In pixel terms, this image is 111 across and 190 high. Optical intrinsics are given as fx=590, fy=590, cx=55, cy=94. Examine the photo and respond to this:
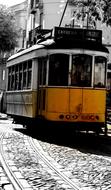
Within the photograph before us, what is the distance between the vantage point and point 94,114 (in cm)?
1803

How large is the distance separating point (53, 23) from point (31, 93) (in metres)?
34.9

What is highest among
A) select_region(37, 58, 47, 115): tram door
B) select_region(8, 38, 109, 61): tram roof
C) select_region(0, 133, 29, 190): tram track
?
select_region(8, 38, 109, 61): tram roof

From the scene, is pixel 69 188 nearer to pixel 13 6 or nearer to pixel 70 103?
pixel 70 103

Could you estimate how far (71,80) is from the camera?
18062mm

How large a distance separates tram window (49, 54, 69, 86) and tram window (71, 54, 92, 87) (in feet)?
0.72

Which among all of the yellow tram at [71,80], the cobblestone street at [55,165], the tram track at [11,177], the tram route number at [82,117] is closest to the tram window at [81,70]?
the yellow tram at [71,80]

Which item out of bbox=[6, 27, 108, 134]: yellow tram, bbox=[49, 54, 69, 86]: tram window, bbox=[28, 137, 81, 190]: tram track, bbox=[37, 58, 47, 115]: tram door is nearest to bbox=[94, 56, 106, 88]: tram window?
bbox=[6, 27, 108, 134]: yellow tram

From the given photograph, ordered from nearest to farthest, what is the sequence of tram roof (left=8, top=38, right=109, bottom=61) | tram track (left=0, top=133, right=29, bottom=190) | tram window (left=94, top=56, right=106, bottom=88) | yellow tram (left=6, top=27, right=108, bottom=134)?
tram track (left=0, top=133, right=29, bottom=190)
yellow tram (left=6, top=27, right=108, bottom=134)
tram roof (left=8, top=38, right=109, bottom=61)
tram window (left=94, top=56, right=106, bottom=88)

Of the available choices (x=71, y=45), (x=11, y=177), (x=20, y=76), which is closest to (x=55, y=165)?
(x=11, y=177)

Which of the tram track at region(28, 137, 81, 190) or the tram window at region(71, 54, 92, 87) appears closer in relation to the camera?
the tram track at region(28, 137, 81, 190)

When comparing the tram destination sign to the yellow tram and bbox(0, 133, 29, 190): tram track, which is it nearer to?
the yellow tram

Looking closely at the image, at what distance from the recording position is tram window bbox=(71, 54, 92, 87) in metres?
18.1

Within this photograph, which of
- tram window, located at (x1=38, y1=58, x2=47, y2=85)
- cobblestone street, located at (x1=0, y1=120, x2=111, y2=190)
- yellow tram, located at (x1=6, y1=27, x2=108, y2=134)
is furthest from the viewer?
tram window, located at (x1=38, y1=58, x2=47, y2=85)

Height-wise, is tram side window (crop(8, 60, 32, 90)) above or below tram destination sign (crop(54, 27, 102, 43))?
below
